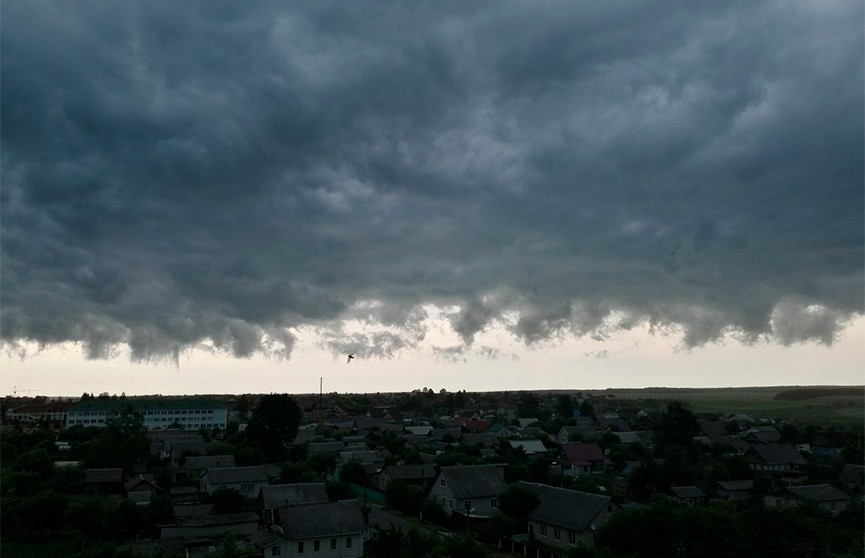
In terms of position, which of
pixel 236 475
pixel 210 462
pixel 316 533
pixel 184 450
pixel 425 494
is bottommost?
pixel 425 494

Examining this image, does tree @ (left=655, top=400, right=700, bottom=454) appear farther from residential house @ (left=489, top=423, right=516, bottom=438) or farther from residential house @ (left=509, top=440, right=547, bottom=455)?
residential house @ (left=489, top=423, right=516, bottom=438)

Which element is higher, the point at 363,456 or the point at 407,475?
the point at 363,456

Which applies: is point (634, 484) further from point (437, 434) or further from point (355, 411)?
point (355, 411)

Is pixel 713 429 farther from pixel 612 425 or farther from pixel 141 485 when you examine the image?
pixel 141 485

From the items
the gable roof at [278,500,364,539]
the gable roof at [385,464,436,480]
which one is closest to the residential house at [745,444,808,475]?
the gable roof at [385,464,436,480]

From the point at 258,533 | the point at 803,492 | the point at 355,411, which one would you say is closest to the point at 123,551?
the point at 258,533

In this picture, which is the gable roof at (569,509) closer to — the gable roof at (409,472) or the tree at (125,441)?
the gable roof at (409,472)

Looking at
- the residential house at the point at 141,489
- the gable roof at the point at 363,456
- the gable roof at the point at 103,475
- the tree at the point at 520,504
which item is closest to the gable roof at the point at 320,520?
the tree at the point at 520,504

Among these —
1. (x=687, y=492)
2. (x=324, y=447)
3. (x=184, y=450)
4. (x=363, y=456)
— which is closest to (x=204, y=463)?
(x=184, y=450)
